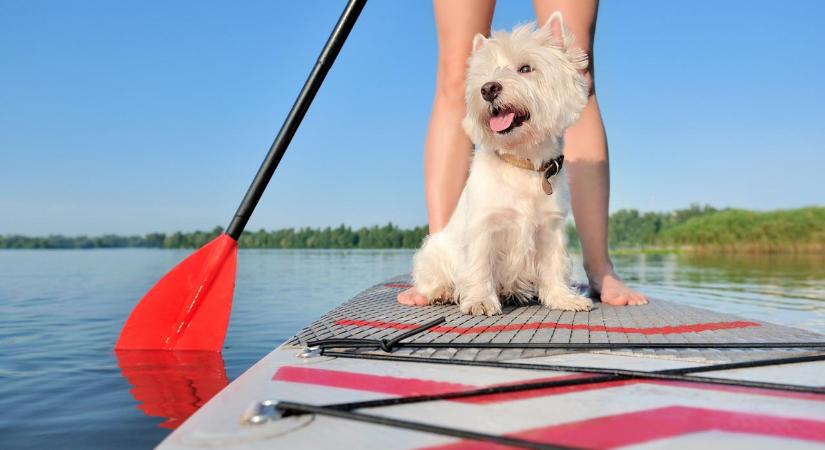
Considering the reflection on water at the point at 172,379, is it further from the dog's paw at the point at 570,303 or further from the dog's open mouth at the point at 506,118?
the dog's open mouth at the point at 506,118

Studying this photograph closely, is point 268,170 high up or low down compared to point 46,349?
up

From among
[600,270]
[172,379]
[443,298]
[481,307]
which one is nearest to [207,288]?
[172,379]

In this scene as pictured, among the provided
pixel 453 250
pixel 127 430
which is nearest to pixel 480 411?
pixel 127 430

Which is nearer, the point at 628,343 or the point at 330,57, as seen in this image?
the point at 628,343

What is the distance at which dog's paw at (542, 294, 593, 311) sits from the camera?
315cm

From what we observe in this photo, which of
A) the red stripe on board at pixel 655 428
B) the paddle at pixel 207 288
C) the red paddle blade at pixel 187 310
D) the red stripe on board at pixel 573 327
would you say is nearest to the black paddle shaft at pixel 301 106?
the paddle at pixel 207 288

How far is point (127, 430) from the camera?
2.28 m

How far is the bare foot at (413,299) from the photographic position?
11.7 feet

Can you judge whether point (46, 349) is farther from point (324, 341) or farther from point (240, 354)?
point (324, 341)

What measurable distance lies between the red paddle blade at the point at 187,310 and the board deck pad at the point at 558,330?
1036mm

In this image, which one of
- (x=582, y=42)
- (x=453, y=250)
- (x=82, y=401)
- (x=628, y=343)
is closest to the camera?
(x=628, y=343)

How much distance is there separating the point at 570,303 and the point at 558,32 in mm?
1471

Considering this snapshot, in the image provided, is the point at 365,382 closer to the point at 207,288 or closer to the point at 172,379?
the point at 172,379

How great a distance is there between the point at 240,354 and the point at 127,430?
179 cm
